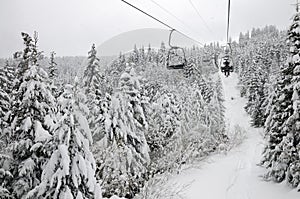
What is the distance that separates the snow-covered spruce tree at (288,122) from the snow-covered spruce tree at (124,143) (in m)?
8.84

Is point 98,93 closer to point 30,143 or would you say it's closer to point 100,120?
point 100,120

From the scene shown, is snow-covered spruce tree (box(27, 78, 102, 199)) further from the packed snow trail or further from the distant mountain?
the distant mountain

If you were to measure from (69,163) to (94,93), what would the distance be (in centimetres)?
1839

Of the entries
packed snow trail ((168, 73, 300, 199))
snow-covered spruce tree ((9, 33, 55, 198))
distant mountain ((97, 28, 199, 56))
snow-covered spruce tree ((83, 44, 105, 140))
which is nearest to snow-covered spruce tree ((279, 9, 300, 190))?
packed snow trail ((168, 73, 300, 199))

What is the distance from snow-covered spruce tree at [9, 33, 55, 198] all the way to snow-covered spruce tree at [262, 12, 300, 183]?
13.6m

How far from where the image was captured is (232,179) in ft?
83.4

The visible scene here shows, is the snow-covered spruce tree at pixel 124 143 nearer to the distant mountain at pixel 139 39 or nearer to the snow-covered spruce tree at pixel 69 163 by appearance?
the distant mountain at pixel 139 39

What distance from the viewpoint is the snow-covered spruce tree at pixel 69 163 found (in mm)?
8328

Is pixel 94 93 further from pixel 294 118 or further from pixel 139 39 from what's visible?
pixel 294 118

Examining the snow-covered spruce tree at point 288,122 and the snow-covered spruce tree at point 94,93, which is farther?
the snow-covered spruce tree at point 94,93

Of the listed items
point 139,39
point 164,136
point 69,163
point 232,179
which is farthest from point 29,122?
point 164,136

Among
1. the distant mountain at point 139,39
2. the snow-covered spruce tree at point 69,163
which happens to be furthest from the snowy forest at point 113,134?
the distant mountain at point 139,39

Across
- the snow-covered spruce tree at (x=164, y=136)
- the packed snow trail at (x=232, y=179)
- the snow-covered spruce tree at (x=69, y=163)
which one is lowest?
the packed snow trail at (x=232, y=179)

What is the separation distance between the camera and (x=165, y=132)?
29.7 meters
